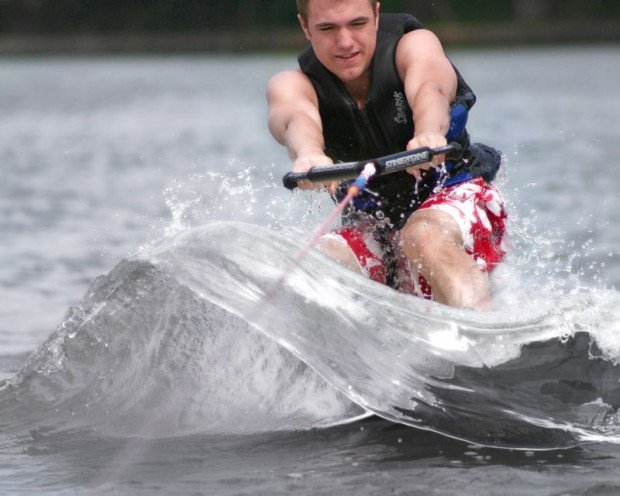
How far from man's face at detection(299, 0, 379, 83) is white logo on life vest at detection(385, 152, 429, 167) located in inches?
30.2

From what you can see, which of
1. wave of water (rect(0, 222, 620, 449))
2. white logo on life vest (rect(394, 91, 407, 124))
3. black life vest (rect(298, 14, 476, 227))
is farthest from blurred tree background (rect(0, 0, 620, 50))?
wave of water (rect(0, 222, 620, 449))

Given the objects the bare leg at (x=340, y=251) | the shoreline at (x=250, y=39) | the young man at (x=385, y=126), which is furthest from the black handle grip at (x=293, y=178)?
the shoreline at (x=250, y=39)

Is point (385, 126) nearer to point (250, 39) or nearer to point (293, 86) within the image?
point (293, 86)

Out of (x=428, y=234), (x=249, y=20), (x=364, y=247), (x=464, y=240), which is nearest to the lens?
(x=428, y=234)

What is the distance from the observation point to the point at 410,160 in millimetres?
4398

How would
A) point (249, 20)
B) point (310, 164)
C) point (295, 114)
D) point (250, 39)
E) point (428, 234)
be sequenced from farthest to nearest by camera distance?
point (249, 20) < point (250, 39) < point (295, 114) < point (428, 234) < point (310, 164)

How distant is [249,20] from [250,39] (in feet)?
8.98

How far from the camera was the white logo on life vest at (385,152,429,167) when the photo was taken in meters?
4.36

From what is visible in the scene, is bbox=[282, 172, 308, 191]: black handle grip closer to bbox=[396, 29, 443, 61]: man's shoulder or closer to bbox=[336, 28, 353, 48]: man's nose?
bbox=[336, 28, 353, 48]: man's nose

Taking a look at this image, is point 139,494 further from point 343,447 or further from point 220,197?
point 220,197

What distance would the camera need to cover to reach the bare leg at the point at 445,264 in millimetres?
4711

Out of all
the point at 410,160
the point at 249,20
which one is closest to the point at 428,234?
the point at 410,160

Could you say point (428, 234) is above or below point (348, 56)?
below

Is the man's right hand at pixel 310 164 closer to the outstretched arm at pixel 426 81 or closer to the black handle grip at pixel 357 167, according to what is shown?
the black handle grip at pixel 357 167
